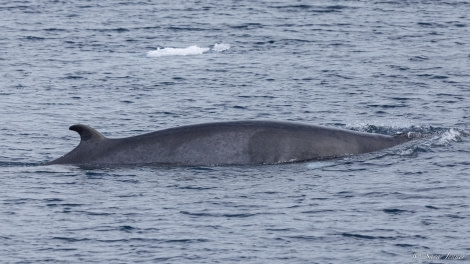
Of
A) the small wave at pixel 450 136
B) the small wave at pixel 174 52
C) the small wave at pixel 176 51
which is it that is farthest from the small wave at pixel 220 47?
the small wave at pixel 450 136

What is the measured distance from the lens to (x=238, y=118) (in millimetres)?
31469

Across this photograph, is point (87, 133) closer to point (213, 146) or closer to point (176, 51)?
point (213, 146)

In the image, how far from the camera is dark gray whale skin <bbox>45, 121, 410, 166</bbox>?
23.5m

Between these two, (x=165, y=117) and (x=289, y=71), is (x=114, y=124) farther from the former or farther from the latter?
(x=289, y=71)

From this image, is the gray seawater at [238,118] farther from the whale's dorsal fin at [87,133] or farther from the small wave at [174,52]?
the whale's dorsal fin at [87,133]

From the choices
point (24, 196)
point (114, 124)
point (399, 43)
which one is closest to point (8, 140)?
point (114, 124)

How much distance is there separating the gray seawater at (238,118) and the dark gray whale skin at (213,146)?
343mm

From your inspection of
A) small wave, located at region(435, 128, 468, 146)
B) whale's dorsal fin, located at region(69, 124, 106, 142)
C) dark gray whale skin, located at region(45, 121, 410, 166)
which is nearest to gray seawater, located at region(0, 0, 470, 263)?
small wave, located at region(435, 128, 468, 146)

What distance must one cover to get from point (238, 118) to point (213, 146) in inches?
314

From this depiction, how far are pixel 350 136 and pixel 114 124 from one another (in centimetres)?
828

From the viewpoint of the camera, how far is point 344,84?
36.9 metres

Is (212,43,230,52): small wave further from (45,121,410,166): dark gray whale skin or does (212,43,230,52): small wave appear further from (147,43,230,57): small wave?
(45,121,410,166): dark gray whale skin

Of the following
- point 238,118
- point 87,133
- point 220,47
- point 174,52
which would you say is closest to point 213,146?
point 87,133

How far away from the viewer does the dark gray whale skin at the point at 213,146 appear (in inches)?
926
